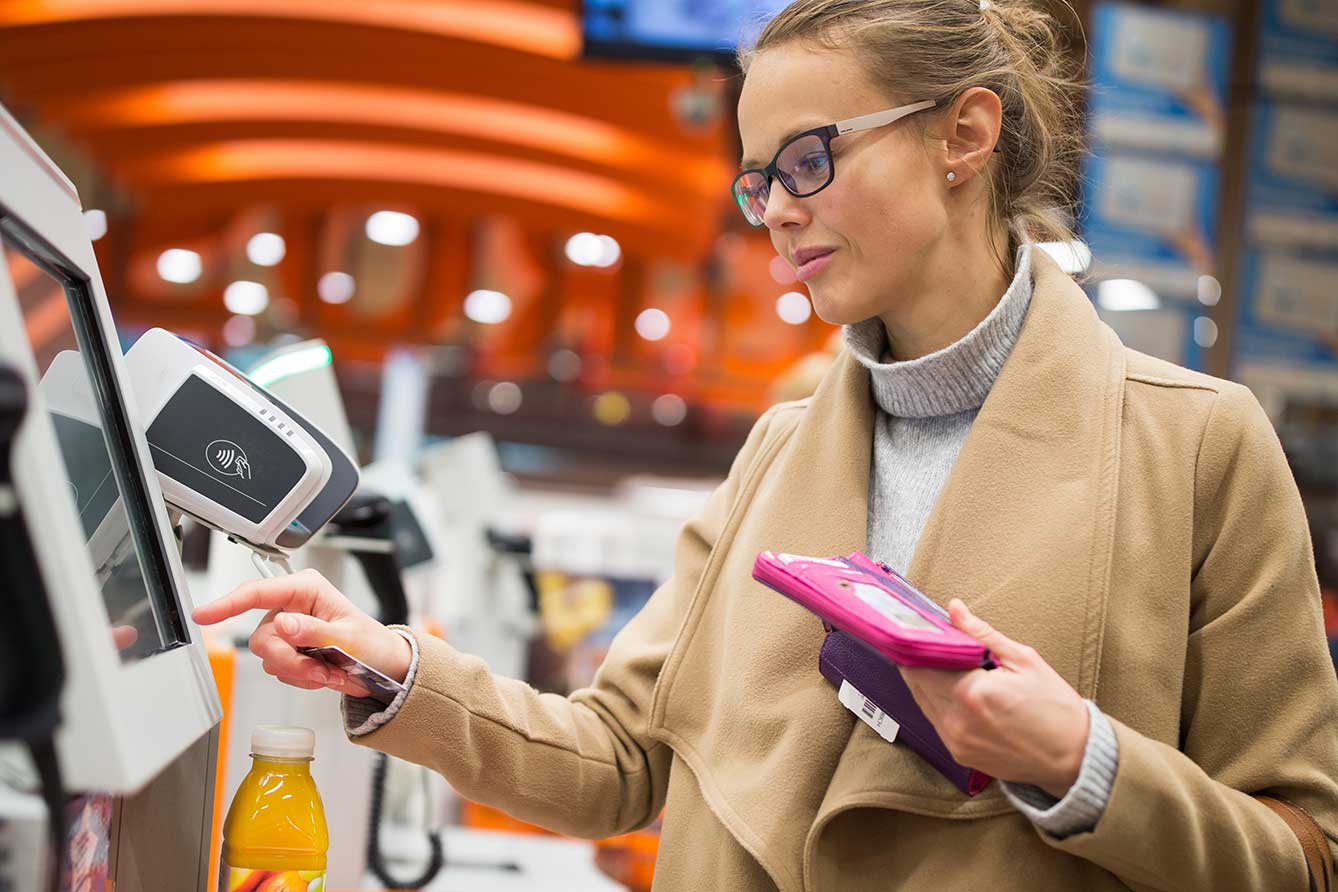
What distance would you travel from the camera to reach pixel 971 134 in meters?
1.35

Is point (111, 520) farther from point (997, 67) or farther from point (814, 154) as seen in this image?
point (997, 67)

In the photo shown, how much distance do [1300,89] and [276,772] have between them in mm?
5594

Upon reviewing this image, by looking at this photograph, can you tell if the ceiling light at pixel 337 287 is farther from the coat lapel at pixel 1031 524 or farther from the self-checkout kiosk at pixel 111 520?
the coat lapel at pixel 1031 524

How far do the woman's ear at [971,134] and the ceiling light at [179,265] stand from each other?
46.9 ft

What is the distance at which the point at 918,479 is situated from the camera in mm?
1388

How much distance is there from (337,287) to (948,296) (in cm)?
1411

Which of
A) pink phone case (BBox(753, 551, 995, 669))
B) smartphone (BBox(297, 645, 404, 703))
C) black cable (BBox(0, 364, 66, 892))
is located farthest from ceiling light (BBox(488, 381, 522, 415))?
black cable (BBox(0, 364, 66, 892))

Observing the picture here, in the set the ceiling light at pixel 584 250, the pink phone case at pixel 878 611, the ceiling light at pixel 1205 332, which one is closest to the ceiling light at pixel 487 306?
the ceiling light at pixel 584 250

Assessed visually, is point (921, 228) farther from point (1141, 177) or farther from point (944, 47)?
point (1141, 177)

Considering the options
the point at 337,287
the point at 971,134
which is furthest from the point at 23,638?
the point at 337,287

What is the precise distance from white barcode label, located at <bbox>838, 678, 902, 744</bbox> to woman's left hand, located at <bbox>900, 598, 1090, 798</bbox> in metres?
0.15

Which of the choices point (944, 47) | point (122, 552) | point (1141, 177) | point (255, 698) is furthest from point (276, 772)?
point (1141, 177)

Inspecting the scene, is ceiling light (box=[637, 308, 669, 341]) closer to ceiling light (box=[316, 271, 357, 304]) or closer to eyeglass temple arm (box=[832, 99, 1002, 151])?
ceiling light (box=[316, 271, 357, 304])

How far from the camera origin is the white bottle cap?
1.21m
